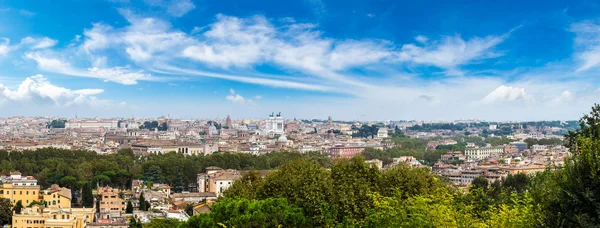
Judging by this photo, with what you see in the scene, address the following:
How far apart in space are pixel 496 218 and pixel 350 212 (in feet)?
9.96

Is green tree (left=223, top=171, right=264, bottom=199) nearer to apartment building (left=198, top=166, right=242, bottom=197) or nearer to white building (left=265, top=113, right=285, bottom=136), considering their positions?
apartment building (left=198, top=166, right=242, bottom=197)

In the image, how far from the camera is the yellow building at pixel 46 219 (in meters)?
14.1

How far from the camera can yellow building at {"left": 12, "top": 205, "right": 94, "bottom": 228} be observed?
14.1 m

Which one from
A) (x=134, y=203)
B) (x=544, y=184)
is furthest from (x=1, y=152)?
(x=544, y=184)

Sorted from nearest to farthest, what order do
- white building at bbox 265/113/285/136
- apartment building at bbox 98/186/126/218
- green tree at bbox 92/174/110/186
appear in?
1. apartment building at bbox 98/186/126/218
2. green tree at bbox 92/174/110/186
3. white building at bbox 265/113/285/136

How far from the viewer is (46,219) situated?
14438 mm

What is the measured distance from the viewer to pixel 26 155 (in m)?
30.0

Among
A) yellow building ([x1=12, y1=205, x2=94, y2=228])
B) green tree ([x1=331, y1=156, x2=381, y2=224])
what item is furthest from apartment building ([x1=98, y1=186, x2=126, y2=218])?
green tree ([x1=331, y1=156, x2=381, y2=224])

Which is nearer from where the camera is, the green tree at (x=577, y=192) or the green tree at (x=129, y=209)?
the green tree at (x=577, y=192)

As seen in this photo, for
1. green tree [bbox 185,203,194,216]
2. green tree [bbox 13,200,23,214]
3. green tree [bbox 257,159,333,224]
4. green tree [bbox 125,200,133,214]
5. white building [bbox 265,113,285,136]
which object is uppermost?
white building [bbox 265,113,285,136]

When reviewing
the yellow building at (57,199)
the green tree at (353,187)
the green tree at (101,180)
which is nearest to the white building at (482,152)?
the green tree at (101,180)

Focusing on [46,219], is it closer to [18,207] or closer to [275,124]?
[18,207]

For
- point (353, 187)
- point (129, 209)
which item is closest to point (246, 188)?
point (353, 187)

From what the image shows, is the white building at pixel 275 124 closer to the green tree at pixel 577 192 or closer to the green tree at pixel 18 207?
the green tree at pixel 18 207
